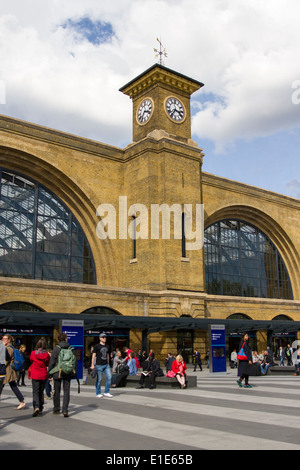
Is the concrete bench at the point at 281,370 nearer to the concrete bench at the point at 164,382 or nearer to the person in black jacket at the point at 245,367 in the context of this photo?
the person in black jacket at the point at 245,367

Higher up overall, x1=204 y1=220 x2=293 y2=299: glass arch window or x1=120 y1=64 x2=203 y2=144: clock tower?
x1=120 y1=64 x2=203 y2=144: clock tower

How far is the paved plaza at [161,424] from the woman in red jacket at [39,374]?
0.29m

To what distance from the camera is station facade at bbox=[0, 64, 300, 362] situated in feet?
93.4

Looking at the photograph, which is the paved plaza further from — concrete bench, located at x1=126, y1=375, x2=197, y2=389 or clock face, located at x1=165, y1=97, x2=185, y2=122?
clock face, located at x1=165, y1=97, x2=185, y2=122

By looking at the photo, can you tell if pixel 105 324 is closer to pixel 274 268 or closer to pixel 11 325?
pixel 11 325

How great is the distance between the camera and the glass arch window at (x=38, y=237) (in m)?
29.0

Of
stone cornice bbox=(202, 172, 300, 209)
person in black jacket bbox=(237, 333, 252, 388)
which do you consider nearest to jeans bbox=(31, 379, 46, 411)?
person in black jacket bbox=(237, 333, 252, 388)

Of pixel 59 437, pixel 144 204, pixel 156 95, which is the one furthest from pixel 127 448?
pixel 156 95

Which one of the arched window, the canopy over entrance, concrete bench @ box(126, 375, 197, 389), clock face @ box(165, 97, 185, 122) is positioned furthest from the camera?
clock face @ box(165, 97, 185, 122)

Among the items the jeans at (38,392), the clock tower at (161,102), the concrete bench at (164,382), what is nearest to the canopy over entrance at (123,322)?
the concrete bench at (164,382)

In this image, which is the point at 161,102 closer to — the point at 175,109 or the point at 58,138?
the point at 175,109

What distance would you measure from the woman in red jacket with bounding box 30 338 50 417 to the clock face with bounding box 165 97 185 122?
27544mm

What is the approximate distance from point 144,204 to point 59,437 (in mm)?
25356

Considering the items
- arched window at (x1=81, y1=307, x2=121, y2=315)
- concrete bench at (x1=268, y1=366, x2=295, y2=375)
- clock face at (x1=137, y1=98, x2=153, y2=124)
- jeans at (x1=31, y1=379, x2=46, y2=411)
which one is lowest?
concrete bench at (x1=268, y1=366, x2=295, y2=375)
